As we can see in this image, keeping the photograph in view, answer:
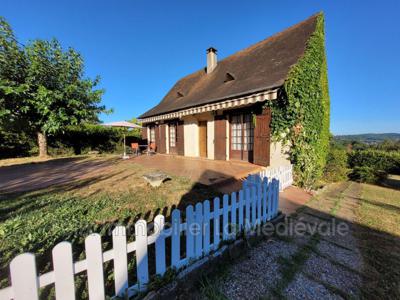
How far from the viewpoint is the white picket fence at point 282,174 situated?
590 cm

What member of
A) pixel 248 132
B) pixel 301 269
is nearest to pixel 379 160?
pixel 248 132

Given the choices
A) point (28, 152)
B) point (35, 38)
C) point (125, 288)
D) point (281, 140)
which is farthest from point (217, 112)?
point (28, 152)

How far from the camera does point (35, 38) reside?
11047 millimetres

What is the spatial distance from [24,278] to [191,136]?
1222 centimetres

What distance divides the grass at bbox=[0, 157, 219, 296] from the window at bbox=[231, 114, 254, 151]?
4538 millimetres

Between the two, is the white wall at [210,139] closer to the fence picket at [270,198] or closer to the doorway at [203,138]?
the doorway at [203,138]

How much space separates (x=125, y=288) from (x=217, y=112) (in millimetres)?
10011

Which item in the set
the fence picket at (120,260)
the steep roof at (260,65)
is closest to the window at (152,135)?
the steep roof at (260,65)

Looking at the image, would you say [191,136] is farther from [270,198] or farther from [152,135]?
[270,198]

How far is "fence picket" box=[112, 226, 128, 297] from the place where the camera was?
1.81 meters

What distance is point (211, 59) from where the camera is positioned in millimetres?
15352

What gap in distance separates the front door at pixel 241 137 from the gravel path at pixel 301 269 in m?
5.75

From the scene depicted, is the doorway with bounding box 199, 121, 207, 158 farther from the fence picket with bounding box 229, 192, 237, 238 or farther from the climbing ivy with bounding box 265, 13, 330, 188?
the fence picket with bounding box 229, 192, 237, 238

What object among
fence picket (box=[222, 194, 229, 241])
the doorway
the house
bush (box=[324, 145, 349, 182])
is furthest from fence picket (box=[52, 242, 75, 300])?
bush (box=[324, 145, 349, 182])
